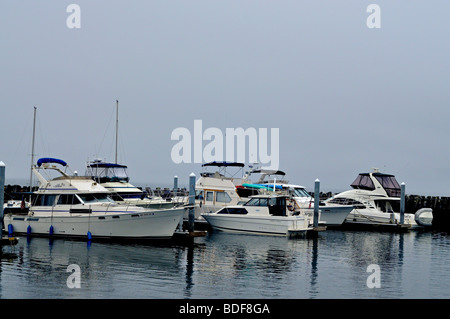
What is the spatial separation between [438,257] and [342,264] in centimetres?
651

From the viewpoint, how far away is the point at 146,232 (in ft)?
92.6

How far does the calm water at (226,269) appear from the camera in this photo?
17922 millimetres

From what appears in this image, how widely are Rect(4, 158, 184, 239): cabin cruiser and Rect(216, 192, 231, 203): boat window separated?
1040 centimetres

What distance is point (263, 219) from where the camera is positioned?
33594mm

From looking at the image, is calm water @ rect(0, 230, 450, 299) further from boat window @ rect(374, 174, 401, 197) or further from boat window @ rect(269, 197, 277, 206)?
boat window @ rect(374, 174, 401, 197)

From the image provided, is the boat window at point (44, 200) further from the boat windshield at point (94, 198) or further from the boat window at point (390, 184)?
the boat window at point (390, 184)

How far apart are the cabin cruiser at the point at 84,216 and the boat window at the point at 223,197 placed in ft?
34.1

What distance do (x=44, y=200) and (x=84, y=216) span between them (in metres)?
2.89

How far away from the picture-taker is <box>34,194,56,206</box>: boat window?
29.3m

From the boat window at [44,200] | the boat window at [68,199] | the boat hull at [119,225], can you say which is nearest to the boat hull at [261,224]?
the boat hull at [119,225]

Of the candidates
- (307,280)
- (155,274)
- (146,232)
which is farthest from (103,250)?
(307,280)

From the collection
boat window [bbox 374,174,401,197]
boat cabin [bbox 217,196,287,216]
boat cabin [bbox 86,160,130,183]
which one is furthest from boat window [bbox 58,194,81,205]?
boat window [bbox 374,174,401,197]

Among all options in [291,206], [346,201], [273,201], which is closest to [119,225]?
[273,201]

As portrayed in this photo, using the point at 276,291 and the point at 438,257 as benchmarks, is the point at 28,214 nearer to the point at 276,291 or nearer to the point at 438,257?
the point at 276,291
